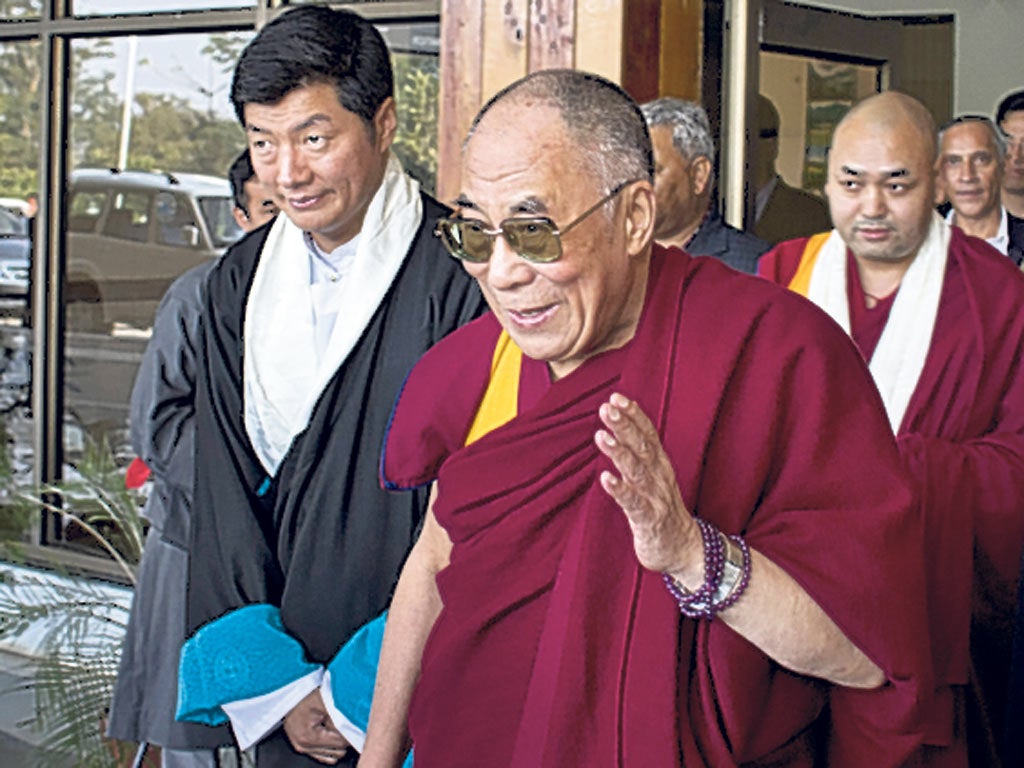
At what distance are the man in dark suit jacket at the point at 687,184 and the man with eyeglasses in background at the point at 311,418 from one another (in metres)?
1.00

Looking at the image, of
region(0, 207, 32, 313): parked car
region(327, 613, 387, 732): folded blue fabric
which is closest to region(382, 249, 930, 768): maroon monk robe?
region(327, 613, 387, 732): folded blue fabric

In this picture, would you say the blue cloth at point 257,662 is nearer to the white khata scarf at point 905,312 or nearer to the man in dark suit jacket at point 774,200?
the white khata scarf at point 905,312

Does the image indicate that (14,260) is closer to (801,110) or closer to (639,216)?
(801,110)

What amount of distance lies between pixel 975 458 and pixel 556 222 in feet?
4.27

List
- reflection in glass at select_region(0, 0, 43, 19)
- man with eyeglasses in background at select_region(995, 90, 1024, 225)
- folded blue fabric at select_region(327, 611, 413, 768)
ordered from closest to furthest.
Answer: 1. folded blue fabric at select_region(327, 611, 413, 768)
2. man with eyeglasses in background at select_region(995, 90, 1024, 225)
3. reflection in glass at select_region(0, 0, 43, 19)

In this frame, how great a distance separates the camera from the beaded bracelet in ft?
5.36

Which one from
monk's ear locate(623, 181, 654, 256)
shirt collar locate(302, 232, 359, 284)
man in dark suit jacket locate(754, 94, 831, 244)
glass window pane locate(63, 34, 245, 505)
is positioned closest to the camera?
monk's ear locate(623, 181, 654, 256)

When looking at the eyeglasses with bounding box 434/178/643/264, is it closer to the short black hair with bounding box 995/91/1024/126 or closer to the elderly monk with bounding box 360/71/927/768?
the elderly monk with bounding box 360/71/927/768

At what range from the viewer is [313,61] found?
94.1 inches

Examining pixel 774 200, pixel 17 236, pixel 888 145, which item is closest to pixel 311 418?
pixel 888 145

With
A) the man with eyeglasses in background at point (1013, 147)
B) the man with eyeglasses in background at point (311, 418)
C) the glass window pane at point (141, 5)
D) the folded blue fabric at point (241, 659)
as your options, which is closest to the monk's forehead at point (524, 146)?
the man with eyeglasses in background at point (311, 418)

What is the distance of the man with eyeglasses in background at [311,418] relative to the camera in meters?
2.41

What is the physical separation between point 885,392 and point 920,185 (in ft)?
1.49

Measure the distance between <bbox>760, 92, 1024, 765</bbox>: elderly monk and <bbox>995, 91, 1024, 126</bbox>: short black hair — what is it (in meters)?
0.95
